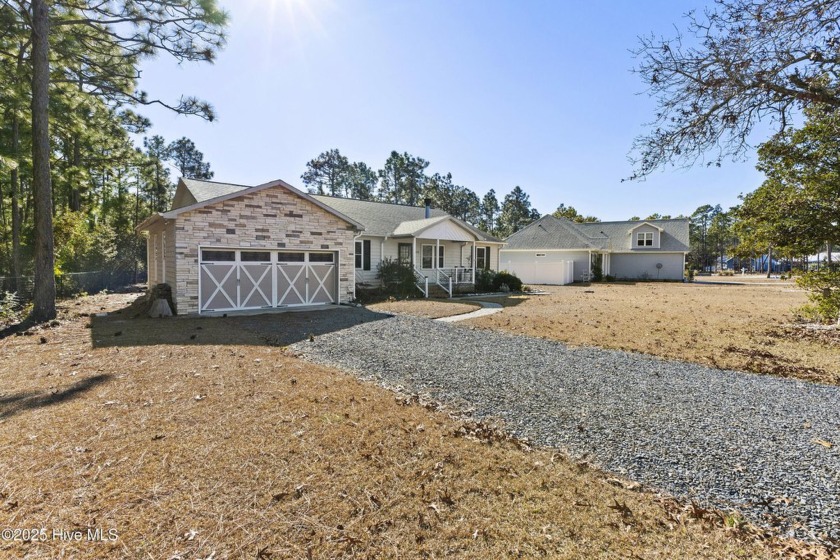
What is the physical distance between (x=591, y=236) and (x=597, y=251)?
4947 mm

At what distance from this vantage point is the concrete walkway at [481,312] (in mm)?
12227

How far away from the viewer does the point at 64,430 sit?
158 inches

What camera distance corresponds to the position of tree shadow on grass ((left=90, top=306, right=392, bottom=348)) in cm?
862

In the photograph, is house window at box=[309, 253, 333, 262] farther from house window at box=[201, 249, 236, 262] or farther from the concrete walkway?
the concrete walkway

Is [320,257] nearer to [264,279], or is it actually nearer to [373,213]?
[264,279]

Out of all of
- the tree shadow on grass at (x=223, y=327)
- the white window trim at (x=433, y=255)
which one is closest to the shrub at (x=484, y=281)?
the white window trim at (x=433, y=255)

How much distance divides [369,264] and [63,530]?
662 inches

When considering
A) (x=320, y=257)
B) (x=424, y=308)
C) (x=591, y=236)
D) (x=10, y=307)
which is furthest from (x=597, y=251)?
(x=10, y=307)

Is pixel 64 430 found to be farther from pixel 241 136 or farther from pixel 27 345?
pixel 241 136

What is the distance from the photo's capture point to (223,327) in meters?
10.4

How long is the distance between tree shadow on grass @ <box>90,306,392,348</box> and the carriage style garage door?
916 millimetres

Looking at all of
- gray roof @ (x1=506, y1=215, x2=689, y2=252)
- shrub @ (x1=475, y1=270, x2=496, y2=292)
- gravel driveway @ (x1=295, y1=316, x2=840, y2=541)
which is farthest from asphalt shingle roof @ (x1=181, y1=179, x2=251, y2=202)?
gray roof @ (x1=506, y1=215, x2=689, y2=252)

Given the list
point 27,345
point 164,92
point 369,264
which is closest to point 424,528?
point 27,345

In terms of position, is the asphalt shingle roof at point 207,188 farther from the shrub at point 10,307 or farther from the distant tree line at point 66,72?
the shrub at point 10,307
